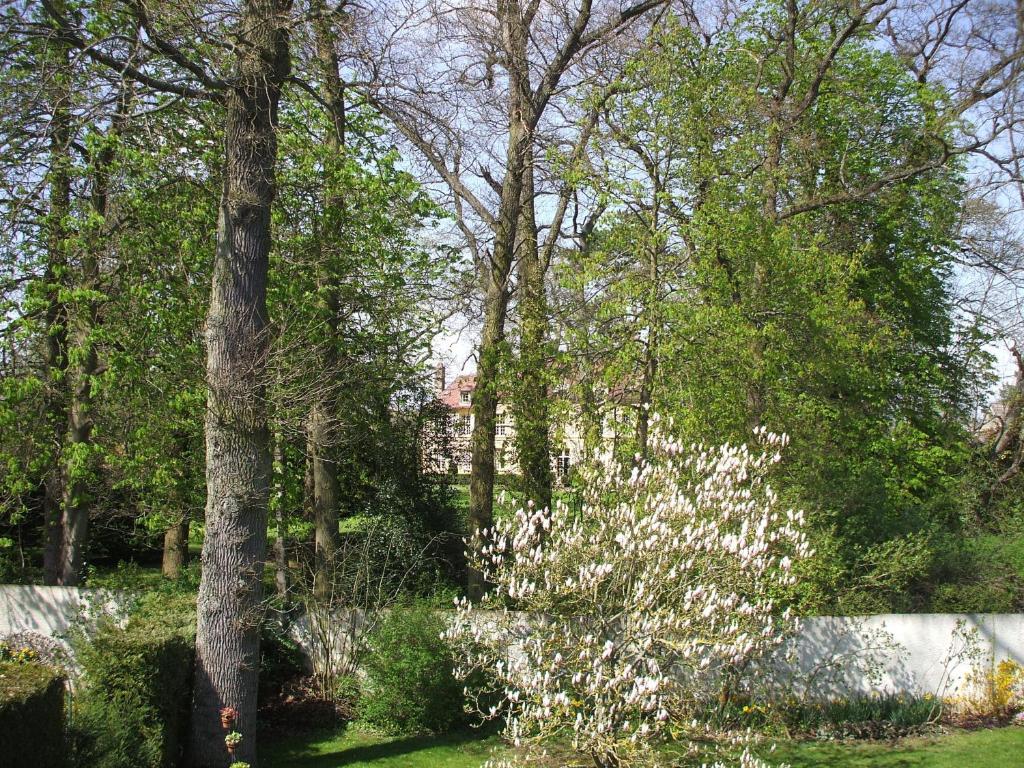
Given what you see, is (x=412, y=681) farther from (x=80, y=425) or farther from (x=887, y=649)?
(x=80, y=425)

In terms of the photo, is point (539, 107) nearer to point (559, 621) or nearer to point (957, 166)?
point (559, 621)

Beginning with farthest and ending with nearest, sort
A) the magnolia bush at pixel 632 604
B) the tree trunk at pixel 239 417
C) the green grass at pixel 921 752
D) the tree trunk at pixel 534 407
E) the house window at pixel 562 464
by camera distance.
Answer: the tree trunk at pixel 534 407 → the house window at pixel 562 464 → the green grass at pixel 921 752 → the tree trunk at pixel 239 417 → the magnolia bush at pixel 632 604

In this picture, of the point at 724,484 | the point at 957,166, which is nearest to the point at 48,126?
the point at 724,484

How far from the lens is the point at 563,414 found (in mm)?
10359

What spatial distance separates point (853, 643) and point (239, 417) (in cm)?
735

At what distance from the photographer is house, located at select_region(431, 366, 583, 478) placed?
10.5m

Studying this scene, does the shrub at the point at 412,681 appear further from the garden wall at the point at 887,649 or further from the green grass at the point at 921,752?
the green grass at the point at 921,752

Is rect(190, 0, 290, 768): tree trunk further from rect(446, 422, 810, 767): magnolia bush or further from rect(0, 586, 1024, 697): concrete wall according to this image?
rect(0, 586, 1024, 697): concrete wall

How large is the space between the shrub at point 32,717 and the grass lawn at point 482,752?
9.06 feet

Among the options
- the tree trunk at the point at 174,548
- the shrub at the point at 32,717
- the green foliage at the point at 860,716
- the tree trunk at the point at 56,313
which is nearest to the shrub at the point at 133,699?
the shrub at the point at 32,717

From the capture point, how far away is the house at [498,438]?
34.5 ft

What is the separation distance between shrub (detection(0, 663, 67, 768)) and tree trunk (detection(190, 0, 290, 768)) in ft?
5.42

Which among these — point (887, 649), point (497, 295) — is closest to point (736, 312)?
point (497, 295)

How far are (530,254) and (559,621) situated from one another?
8062 millimetres
